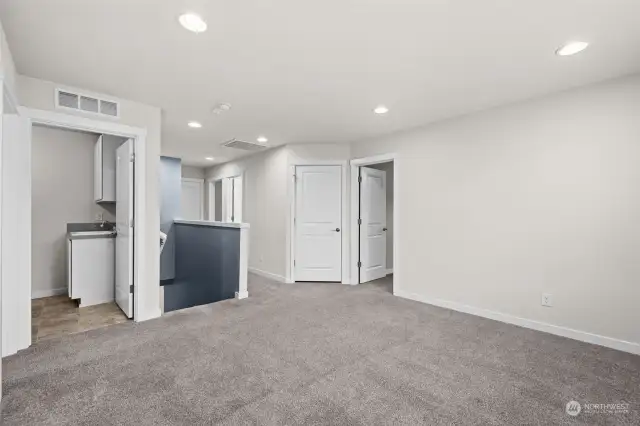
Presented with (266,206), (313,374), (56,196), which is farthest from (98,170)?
(313,374)

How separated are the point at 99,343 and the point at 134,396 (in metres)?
1.11

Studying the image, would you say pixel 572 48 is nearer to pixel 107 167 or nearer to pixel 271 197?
pixel 271 197

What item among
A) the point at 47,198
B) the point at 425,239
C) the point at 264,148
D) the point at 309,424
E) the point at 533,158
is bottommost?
the point at 309,424

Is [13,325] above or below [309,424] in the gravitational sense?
above

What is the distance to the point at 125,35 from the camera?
2107 millimetres

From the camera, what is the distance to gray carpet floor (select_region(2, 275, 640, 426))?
183 centimetres

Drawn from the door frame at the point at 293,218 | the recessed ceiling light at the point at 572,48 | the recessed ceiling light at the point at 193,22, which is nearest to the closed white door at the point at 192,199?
the door frame at the point at 293,218

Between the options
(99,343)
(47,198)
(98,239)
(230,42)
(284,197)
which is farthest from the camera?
(284,197)

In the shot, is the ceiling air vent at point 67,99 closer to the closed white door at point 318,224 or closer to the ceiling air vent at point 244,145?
the ceiling air vent at point 244,145

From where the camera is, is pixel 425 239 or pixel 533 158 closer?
pixel 533 158

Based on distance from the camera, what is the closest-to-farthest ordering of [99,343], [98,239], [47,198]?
[99,343]
[98,239]
[47,198]

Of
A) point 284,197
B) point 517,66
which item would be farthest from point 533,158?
point 284,197

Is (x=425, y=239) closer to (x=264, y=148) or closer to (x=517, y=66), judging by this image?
(x=517, y=66)
